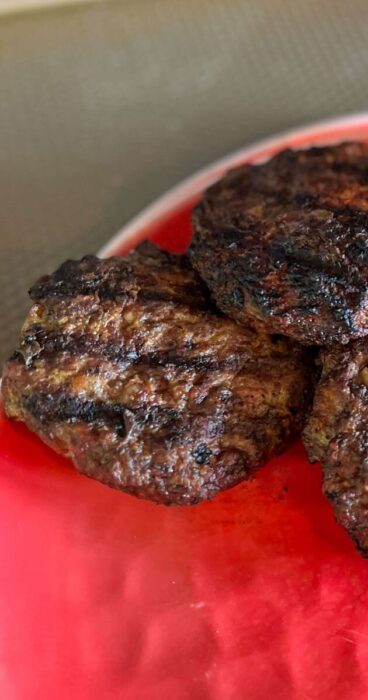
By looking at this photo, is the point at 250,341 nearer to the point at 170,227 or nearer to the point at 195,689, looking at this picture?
the point at 170,227

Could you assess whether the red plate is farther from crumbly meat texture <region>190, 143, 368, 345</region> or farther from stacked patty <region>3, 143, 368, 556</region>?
crumbly meat texture <region>190, 143, 368, 345</region>

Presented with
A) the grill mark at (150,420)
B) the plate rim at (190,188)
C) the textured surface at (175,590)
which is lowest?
the textured surface at (175,590)

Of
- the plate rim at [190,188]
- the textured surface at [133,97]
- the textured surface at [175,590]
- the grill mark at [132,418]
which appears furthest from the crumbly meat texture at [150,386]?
the textured surface at [133,97]

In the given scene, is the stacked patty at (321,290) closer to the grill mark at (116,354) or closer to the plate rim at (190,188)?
the grill mark at (116,354)

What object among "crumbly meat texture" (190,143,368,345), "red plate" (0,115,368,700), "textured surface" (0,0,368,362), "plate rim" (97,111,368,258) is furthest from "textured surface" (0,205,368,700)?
"textured surface" (0,0,368,362)

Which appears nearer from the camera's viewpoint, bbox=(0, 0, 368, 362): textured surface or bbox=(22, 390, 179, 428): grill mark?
bbox=(22, 390, 179, 428): grill mark

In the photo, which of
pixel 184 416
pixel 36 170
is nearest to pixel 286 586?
pixel 184 416
